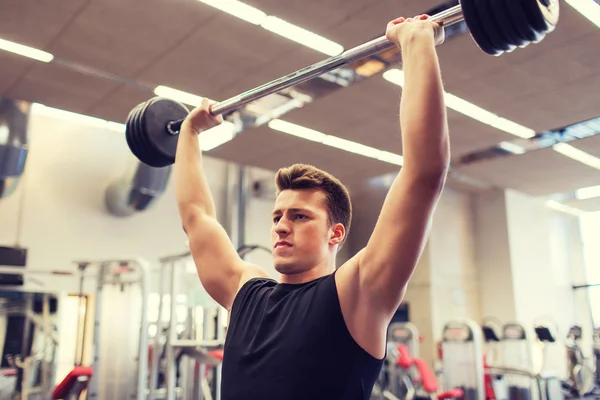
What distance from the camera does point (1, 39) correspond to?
4008mm

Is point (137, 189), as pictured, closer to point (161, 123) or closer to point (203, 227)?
point (161, 123)

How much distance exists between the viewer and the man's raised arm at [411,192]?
878 mm

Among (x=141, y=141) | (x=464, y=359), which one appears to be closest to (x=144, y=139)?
(x=141, y=141)

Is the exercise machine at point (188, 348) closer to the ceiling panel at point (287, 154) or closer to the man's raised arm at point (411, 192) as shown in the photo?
the ceiling panel at point (287, 154)

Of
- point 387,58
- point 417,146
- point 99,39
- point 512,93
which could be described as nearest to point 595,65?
point 512,93

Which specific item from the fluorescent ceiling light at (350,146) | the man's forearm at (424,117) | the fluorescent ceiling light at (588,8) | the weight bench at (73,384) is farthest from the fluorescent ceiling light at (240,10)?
the man's forearm at (424,117)

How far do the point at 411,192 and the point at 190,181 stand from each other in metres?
0.72

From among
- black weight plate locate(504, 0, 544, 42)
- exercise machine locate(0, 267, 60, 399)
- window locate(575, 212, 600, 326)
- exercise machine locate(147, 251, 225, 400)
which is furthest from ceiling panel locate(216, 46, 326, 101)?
black weight plate locate(504, 0, 544, 42)

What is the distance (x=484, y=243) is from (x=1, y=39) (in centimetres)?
725

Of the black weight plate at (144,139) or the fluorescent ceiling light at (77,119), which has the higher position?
the fluorescent ceiling light at (77,119)

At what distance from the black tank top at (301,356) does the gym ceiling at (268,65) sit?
293cm

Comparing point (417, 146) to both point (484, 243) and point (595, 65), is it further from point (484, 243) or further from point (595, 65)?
point (484, 243)

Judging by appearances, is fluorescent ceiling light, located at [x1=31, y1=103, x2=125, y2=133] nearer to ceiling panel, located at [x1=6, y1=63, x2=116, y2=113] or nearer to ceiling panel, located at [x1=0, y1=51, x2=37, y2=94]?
ceiling panel, located at [x1=6, y1=63, x2=116, y2=113]

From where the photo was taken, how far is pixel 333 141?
6.26m
